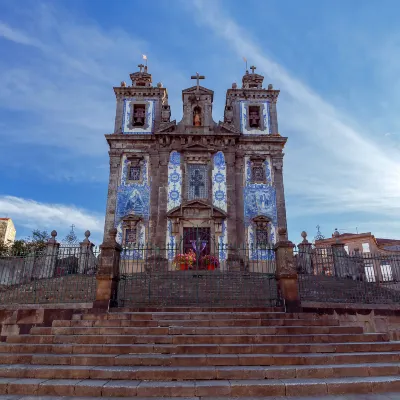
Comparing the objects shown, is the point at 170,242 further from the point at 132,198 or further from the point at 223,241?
the point at 132,198

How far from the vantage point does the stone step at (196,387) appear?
516cm

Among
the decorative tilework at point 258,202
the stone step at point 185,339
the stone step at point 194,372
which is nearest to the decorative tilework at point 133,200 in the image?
the decorative tilework at point 258,202

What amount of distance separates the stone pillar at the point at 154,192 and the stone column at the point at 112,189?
2330 mm

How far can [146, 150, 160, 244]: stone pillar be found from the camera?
21.1 meters

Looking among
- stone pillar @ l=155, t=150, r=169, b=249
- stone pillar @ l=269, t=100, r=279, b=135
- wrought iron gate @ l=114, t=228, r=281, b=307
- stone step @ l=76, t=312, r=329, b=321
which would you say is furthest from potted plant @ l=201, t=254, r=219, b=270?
stone pillar @ l=269, t=100, r=279, b=135

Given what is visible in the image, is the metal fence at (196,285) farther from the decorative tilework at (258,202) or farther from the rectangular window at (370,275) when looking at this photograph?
the rectangular window at (370,275)

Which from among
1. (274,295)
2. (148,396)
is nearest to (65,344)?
(148,396)

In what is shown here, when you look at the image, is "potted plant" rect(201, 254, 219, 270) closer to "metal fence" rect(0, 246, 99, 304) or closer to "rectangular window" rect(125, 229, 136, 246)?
"rectangular window" rect(125, 229, 136, 246)

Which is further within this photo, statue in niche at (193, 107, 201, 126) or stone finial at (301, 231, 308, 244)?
statue in niche at (193, 107, 201, 126)

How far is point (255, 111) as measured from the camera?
2575cm

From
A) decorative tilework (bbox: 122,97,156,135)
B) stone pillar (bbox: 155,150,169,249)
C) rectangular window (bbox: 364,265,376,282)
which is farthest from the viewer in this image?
decorative tilework (bbox: 122,97,156,135)

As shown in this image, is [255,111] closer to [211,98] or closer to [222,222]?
[211,98]

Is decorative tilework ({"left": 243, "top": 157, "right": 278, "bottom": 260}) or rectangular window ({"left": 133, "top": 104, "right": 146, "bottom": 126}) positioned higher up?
rectangular window ({"left": 133, "top": 104, "right": 146, "bottom": 126})

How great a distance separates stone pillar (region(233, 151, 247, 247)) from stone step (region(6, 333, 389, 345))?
13.5m
